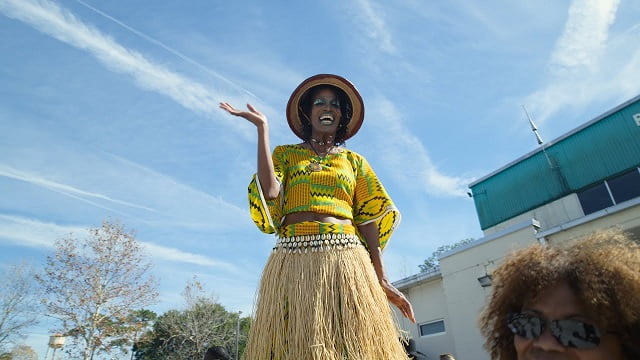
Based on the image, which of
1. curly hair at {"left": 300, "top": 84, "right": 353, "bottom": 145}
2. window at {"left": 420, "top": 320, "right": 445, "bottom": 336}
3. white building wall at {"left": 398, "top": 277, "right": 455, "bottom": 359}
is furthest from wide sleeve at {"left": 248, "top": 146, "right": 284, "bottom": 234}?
window at {"left": 420, "top": 320, "right": 445, "bottom": 336}

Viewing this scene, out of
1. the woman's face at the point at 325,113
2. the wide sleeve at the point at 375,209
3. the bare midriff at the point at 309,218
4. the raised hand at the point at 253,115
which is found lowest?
the bare midriff at the point at 309,218

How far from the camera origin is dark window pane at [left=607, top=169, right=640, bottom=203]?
14.2 metres

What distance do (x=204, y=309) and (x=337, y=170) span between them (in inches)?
1096

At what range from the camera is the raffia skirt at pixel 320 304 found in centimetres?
179

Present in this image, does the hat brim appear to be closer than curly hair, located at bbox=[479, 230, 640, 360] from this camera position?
No

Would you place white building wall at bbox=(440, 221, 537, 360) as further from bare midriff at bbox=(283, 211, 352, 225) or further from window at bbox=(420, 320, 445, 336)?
bare midriff at bbox=(283, 211, 352, 225)

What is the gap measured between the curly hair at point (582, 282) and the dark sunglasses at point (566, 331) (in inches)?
1.6

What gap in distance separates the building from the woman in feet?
38.7

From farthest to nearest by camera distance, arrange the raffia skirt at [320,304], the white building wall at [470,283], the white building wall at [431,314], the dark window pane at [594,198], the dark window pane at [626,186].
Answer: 1. the dark window pane at [594,198]
2. the white building wall at [431,314]
3. the dark window pane at [626,186]
4. the white building wall at [470,283]
5. the raffia skirt at [320,304]

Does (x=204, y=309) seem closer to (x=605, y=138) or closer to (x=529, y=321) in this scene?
(x=605, y=138)

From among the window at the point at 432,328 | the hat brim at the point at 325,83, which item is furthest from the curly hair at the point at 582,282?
→ the window at the point at 432,328

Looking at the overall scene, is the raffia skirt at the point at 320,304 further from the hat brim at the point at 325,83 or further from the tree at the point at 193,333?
the tree at the point at 193,333

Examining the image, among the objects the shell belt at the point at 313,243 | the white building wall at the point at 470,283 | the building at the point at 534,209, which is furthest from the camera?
the building at the point at 534,209

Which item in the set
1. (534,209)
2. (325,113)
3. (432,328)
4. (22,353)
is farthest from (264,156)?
(22,353)
